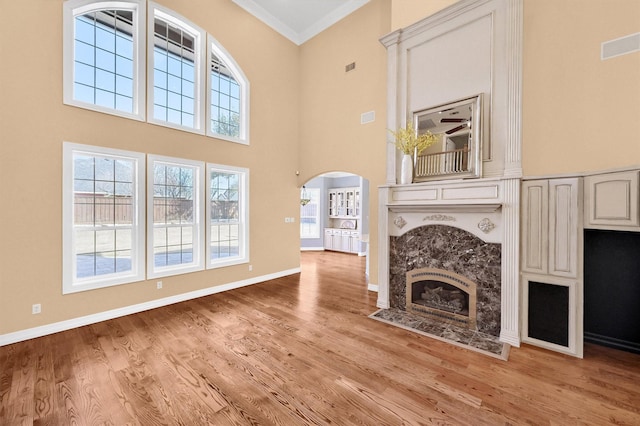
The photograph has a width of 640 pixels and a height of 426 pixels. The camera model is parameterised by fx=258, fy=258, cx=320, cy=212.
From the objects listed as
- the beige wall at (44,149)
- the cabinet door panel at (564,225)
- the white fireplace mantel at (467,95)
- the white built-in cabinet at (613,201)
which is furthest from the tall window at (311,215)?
the white built-in cabinet at (613,201)

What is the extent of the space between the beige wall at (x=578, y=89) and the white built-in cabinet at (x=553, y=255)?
33 cm

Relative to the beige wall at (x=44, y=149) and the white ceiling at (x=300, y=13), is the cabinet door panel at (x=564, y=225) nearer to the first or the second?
the white ceiling at (x=300, y=13)

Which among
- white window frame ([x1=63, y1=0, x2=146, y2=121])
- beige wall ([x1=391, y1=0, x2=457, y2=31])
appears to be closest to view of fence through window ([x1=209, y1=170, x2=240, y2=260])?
white window frame ([x1=63, y1=0, x2=146, y2=121])

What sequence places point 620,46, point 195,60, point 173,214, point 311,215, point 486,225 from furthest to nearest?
point 311,215
point 195,60
point 173,214
point 486,225
point 620,46

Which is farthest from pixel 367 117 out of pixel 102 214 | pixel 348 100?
pixel 102 214

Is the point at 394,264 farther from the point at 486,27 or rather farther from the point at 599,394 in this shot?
the point at 486,27

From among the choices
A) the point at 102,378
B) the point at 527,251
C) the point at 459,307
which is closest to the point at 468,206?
the point at 527,251

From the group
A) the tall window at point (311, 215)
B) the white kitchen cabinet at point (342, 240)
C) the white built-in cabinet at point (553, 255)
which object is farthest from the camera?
the tall window at point (311, 215)

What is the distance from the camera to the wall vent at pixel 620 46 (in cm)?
247

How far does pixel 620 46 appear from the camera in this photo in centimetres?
253

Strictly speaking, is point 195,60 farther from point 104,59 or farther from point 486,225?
point 486,225

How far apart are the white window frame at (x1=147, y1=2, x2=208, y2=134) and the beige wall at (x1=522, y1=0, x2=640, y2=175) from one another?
4.76 metres

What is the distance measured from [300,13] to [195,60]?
2462 mm

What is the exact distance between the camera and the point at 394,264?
12.8 feet
